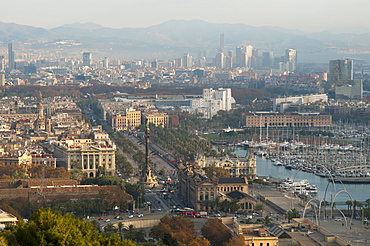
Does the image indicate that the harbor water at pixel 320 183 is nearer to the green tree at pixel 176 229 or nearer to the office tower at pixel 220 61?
the green tree at pixel 176 229

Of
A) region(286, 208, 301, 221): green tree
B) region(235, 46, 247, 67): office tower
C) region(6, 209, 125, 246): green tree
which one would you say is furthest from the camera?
region(235, 46, 247, 67): office tower

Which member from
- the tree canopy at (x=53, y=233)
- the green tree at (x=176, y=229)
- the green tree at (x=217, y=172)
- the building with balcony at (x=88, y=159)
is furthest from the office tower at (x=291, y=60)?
the tree canopy at (x=53, y=233)

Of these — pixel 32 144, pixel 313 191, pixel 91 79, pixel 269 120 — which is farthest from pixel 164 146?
pixel 91 79

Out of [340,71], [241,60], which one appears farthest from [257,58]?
[340,71]

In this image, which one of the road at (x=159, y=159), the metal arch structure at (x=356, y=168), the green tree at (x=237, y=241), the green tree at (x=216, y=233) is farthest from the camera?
the metal arch structure at (x=356, y=168)

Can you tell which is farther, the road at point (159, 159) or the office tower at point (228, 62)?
the office tower at point (228, 62)

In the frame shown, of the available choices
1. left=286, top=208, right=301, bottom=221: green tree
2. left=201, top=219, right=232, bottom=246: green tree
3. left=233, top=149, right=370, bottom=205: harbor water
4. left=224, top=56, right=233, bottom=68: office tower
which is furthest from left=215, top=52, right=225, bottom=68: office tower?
left=201, top=219, right=232, bottom=246: green tree

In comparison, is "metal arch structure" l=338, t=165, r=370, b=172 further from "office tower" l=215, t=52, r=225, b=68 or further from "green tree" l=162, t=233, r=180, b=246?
"office tower" l=215, t=52, r=225, b=68

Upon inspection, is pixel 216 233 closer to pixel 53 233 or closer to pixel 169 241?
pixel 169 241
